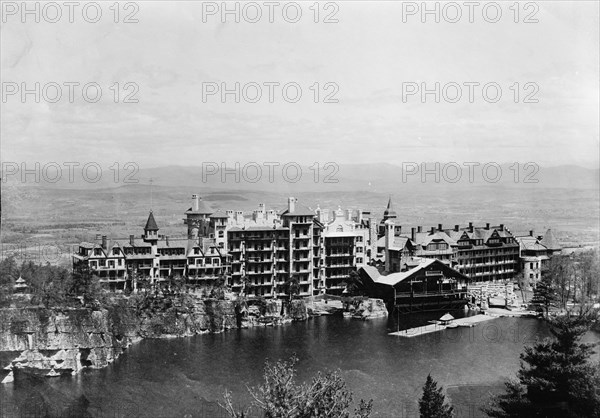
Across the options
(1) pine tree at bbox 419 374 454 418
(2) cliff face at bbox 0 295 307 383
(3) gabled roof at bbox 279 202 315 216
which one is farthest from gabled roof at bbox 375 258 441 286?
(1) pine tree at bbox 419 374 454 418

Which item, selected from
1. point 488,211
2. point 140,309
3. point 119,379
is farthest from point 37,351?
point 488,211

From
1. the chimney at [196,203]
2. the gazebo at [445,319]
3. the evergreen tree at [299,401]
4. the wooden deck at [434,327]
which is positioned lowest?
the wooden deck at [434,327]

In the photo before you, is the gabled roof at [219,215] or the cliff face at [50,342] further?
the gabled roof at [219,215]

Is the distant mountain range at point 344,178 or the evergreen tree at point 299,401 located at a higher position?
the distant mountain range at point 344,178

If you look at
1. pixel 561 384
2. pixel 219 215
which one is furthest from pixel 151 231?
pixel 561 384

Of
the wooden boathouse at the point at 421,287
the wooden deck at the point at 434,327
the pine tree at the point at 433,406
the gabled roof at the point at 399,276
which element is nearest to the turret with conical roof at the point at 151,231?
the wooden boathouse at the point at 421,287

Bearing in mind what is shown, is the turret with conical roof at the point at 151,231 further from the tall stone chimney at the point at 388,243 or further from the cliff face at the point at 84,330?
the tall stone chimney at the point at 388,243

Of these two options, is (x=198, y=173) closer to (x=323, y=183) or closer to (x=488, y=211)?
(x=323, y=183)

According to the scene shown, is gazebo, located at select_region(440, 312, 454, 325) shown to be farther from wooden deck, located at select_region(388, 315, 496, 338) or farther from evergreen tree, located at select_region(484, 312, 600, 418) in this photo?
evergreen tree, located at select_region(484, 312, 600, 418)
